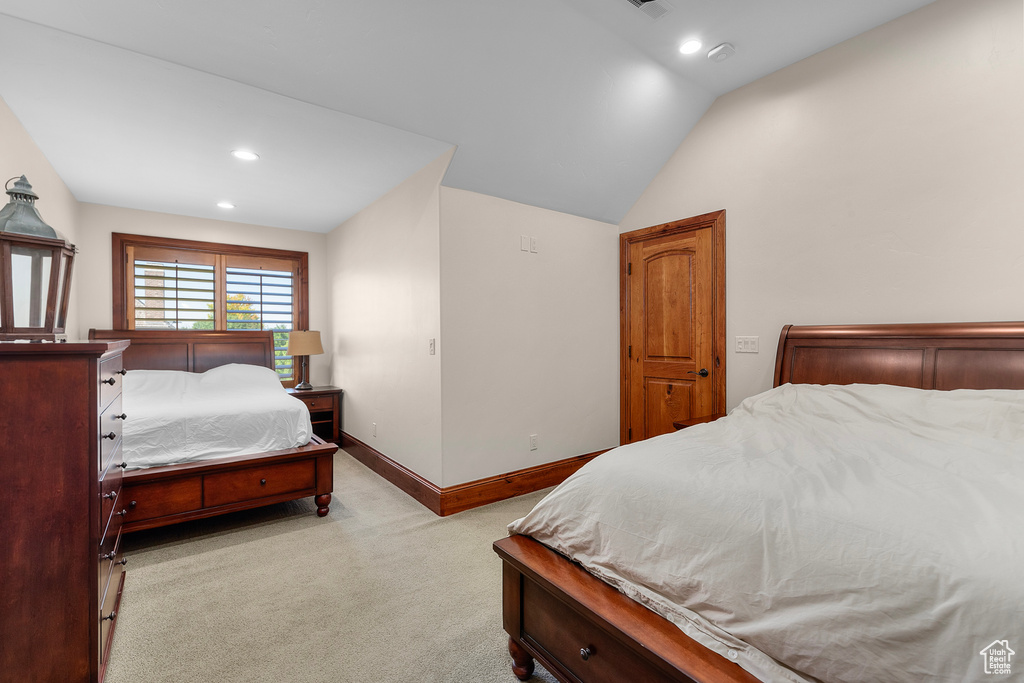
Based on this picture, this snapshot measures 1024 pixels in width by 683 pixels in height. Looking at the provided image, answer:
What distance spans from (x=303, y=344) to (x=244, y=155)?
6.83 feet

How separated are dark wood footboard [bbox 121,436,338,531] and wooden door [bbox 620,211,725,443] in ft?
8.15

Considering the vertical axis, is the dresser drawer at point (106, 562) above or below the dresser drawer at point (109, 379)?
below

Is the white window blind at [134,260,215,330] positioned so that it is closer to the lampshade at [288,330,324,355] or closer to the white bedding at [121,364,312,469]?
the lampshade at [288,330,324,355]

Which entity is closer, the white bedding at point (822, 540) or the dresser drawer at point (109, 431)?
the white bedding at point (822, 540)

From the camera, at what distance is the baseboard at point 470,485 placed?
3.05 metres

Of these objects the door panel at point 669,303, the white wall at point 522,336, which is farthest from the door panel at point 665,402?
the white wall at point 522,336

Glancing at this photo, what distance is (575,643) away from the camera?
1362 mm

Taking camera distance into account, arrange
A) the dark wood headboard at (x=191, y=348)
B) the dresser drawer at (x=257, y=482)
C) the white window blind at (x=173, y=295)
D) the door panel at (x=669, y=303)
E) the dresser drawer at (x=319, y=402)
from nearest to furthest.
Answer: the dresser drawer at (x=257, y=482)
the door panel at (x=669, y=303)
the dark wood headboard at (x=191, y=348)
the white window blind at (x=173, y=295)
the dresser drawer at (x=319, y=402)

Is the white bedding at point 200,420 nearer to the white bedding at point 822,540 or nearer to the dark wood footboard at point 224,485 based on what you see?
the dark wood footboard at point 224,485

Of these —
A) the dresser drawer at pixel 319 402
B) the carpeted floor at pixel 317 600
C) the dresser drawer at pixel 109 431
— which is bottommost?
the carpeted floor at pixel 317 600

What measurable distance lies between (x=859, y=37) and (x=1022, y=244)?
1.46 meters

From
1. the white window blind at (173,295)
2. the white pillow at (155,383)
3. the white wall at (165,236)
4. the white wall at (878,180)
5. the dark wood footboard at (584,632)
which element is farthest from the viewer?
the white window blind at (173,295)

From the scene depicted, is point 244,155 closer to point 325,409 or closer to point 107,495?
point 107,495

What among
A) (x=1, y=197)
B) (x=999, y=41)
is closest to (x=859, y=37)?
(x=999, y=41)
